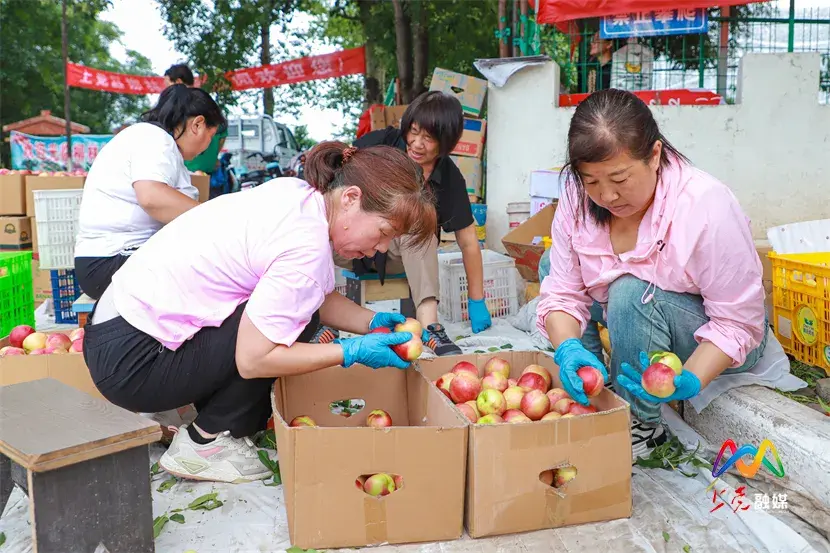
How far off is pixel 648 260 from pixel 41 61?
24.3 meters

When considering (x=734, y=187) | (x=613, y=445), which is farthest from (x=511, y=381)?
(x=734, y=187)

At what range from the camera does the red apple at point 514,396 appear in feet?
8.32

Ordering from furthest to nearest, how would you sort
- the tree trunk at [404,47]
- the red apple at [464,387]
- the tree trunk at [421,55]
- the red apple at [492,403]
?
the tree trunk at [421,55] → the tree trunk at [404,47] → the red apple at [464,387] → the red apple at [492,403]

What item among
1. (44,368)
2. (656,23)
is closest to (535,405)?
(44,368)

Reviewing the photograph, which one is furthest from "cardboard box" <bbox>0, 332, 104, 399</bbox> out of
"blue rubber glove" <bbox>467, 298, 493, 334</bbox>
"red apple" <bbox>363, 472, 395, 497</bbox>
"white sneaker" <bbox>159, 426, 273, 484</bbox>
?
"blue rubber glove" <bbox>467, 298, 493, 334</bbox>

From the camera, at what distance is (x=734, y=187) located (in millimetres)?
6145

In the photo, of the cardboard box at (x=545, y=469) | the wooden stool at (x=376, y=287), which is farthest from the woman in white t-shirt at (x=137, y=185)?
the cardboard box at (x=545, y=469)

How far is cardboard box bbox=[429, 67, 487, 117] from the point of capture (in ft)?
25.2

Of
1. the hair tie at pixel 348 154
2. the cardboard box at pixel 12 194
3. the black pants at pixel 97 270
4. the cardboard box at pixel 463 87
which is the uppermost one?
the cardboard box at pixel 463 87

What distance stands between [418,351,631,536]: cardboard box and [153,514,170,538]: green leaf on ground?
3.12ft

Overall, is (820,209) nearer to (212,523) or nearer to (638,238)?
(638,238)

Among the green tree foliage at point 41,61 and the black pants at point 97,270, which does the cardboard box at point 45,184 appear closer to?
the black pants at point 97,270

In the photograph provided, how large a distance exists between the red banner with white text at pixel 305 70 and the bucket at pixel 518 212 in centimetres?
809

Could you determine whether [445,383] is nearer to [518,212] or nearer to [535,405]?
[535,405]
